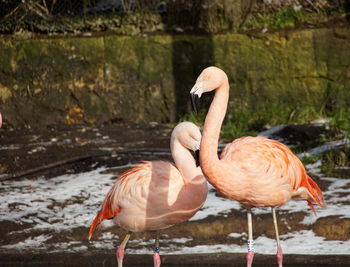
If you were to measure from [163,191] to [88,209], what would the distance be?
1.81 meters

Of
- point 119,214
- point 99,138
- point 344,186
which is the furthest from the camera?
point 99,138

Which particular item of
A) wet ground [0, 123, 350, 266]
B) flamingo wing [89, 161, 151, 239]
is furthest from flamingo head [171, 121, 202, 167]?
wet ground [0, 123, 350, 266]

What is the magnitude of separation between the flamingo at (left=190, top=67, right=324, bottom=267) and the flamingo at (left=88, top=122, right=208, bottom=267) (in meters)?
0.19

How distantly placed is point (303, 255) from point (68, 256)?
61.5 inches

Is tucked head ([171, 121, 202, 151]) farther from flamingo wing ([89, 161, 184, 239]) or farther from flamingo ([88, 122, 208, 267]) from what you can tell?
flamingo wing ([89, 161, 184, 239])

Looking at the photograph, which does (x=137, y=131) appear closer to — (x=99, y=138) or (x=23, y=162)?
(x=99, y=138)

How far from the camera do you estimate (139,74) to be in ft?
30.5

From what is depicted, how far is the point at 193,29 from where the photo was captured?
9422 millimetres

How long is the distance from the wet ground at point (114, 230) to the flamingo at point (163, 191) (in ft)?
1.69

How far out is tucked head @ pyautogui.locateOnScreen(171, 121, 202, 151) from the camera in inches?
173

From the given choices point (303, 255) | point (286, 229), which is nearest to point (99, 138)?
point (286, 229)

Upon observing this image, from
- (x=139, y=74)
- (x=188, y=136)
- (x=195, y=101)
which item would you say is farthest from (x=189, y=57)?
(x=195, y=101)

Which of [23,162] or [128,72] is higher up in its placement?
[128,72]

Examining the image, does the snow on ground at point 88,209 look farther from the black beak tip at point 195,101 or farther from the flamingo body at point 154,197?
the black beak tip at point 195,101
